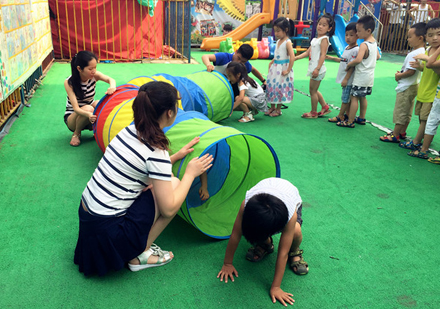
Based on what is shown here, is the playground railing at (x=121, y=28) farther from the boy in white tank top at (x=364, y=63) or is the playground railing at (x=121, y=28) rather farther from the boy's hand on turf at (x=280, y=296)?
the boy's hand on turf at (x=280, y=296)

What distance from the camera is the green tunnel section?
7.90ft

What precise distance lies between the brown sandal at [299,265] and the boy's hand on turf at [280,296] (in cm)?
23

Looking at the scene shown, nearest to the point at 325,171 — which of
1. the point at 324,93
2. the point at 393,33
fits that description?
the point at 324,93

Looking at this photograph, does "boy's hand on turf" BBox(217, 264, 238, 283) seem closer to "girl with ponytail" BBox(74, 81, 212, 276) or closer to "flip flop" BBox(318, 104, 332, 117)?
"girl with ponytail" BBox(74, 81, 212, 276)

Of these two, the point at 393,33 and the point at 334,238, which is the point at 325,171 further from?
the point at 393,33

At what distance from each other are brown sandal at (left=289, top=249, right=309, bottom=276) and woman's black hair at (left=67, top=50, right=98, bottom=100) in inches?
106

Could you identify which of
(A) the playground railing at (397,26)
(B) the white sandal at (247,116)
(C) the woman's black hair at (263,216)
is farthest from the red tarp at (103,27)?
(A) the playground railing at (397,26)

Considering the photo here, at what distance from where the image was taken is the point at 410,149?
4.34 m

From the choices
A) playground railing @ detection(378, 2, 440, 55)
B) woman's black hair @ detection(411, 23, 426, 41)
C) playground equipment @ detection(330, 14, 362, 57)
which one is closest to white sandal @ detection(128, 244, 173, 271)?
woman's black hair @ detection(411, 23, 426, 41)

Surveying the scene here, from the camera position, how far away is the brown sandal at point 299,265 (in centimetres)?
224

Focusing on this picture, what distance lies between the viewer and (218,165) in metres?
2.97

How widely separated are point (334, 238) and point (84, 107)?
2.86 m

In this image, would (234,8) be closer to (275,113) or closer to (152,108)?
(275,113)

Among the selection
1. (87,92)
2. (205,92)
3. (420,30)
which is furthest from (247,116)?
(420,30)
